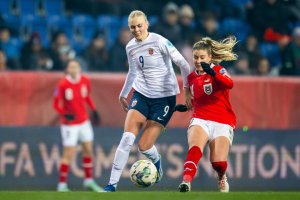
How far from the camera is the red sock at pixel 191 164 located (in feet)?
37.9

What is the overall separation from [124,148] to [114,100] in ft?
16.5

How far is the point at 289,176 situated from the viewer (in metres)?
17.6

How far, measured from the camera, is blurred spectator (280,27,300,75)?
18.8 m

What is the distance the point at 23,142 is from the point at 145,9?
4635mm

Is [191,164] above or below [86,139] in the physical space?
above

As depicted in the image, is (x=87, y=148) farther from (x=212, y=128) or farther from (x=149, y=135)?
(x=212, y=128)

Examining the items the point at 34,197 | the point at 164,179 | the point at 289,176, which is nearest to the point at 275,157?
the point at 289,176

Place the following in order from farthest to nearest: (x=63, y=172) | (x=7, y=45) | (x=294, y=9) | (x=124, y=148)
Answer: (x=294, y=9), (x=7, y=45), (x=63, y=172), (x=124, y=148)

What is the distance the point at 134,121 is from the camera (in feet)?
41.0

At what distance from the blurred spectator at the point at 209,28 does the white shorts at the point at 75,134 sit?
3.40 metres

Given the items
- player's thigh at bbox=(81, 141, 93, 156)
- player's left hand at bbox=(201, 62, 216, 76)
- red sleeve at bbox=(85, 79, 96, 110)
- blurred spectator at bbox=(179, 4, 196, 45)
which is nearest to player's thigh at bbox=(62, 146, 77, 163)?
player's thigh at bbox=(81, 141, 93, 156)

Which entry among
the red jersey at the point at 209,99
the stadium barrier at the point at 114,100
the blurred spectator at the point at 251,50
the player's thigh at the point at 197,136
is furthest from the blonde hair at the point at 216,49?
the blurred spectator at the point at 251,50

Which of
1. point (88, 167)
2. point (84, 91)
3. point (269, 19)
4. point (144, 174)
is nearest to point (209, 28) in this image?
point (269, 19)

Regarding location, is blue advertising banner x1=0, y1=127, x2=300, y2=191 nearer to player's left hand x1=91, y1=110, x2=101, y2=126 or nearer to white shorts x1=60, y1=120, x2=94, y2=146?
player's left hand x1=91, y1=110, x2=101, y2=126
